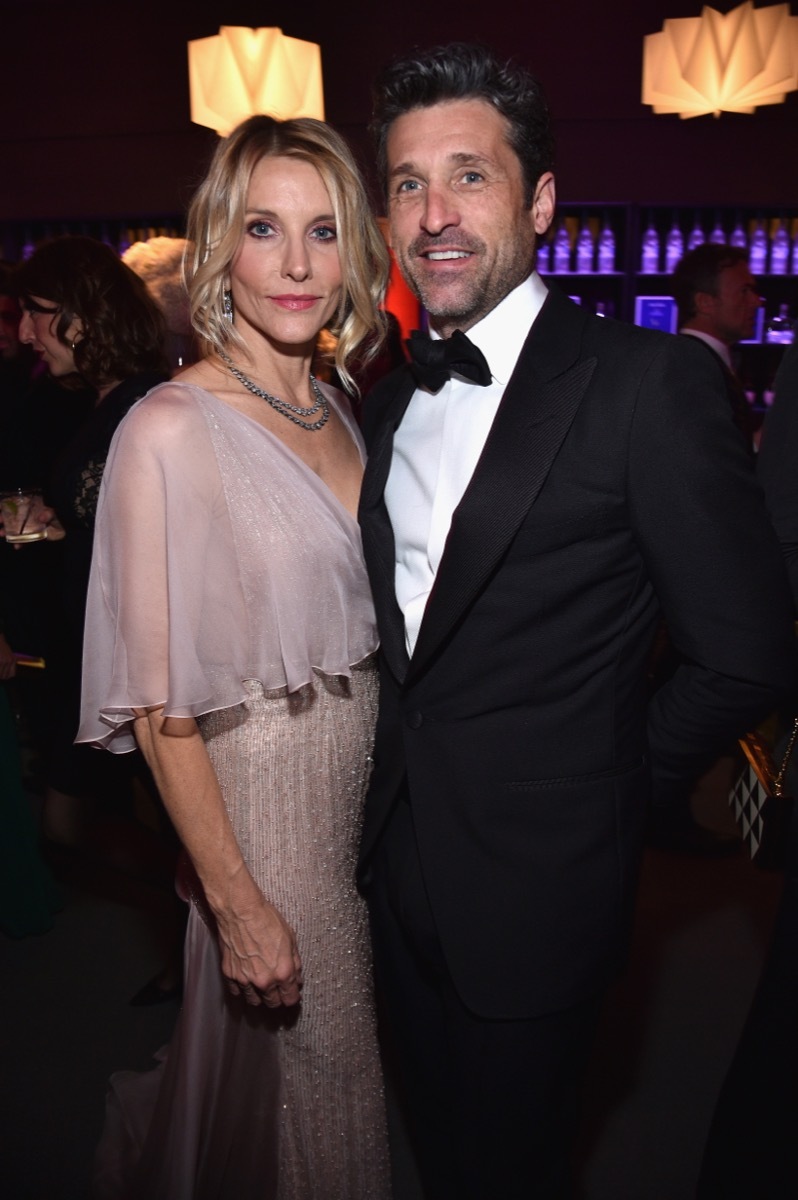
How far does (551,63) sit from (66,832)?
5.89 meters

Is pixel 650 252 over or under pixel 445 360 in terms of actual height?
over

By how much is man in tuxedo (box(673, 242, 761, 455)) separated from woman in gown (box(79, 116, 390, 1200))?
8.78 feet

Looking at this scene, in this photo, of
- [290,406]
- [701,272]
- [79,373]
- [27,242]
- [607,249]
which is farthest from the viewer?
[27,242]

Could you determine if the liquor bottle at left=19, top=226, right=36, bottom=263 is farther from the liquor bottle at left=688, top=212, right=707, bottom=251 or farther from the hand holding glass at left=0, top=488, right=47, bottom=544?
the hand holding glass at left=0, top=488, right=47, bottom=544

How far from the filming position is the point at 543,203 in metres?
1.54

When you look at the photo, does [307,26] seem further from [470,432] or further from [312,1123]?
[312,1123]

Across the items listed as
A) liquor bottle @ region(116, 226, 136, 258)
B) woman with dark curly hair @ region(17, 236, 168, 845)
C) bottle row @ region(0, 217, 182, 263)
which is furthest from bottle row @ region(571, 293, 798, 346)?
woman with dark curly hair @ region(17, 236, 168, 845)

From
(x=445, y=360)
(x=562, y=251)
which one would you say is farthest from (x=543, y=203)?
(x=562, y=251)

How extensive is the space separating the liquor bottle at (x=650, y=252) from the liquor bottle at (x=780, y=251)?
29.1 inches

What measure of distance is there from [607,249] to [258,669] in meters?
5.79

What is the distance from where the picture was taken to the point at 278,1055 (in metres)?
1.70

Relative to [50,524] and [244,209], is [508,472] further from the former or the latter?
[50,524]

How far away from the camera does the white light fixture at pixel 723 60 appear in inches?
172

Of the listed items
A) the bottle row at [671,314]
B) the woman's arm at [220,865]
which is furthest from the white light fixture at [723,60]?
the woman's arm at [220,865]
